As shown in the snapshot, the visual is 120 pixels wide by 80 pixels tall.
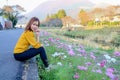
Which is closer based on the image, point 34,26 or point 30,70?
point 30,70

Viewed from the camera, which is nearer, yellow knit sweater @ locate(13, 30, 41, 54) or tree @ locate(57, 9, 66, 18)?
yellow knit sweater @ locate(13, 30, 41, 54)

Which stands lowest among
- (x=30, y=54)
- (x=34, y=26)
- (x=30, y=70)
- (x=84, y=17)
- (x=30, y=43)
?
(x=84, y=17)

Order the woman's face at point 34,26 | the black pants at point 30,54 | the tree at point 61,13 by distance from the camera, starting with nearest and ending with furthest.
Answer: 1. the black pants at point 30,54
2. the woman's face at point 34,26
3. the tree at point 61,13

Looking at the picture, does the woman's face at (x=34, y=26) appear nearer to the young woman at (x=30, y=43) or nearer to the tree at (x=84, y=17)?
the young woman at (x=30, y=43)

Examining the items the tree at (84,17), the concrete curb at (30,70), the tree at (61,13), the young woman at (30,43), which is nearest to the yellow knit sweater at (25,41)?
the young woman at (30,43)

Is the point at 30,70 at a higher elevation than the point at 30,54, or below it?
below

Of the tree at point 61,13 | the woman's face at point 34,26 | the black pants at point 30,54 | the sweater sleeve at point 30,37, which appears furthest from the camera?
the tree at point 61,13

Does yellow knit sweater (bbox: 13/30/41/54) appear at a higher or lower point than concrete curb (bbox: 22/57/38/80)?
higher

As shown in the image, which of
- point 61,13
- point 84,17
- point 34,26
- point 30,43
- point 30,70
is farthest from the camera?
point 61,13

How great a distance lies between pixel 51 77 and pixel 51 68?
514 millimetres

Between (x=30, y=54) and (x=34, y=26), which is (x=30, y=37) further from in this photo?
(x=30, y=54)

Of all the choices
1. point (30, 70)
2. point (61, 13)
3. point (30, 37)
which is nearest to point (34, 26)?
point (30, 37)

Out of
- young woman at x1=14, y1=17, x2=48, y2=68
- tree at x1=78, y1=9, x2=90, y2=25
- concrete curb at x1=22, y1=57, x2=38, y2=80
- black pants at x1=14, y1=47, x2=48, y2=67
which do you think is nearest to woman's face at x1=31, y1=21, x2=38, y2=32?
young woman at x1=14, y1=17, x2=48, y2=68

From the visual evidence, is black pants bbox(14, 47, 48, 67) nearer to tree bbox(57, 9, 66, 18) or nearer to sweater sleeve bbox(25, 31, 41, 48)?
sweater sleeve bbox(25, 31, 41, 48)
